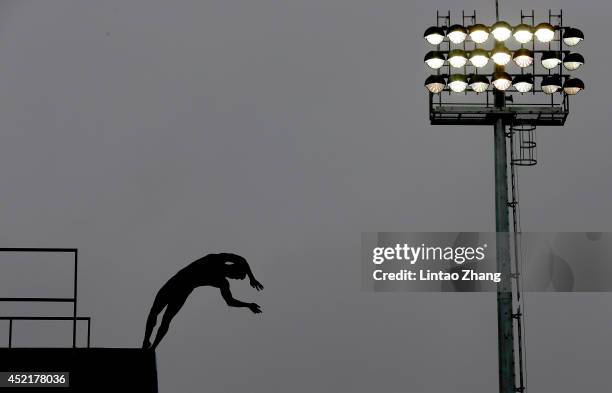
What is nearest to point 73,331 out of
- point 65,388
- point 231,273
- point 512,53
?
point 65,388

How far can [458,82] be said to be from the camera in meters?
14.2

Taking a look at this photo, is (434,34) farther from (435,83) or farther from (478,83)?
(478,83)

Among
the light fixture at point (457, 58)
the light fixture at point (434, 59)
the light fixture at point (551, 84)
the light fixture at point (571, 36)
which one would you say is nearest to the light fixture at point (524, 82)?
the light fixture at point (551, 84)

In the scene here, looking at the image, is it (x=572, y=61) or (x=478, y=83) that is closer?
(x=478, y=83)

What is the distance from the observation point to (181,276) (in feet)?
71.6

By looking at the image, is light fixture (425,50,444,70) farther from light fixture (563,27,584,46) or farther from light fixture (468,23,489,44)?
light fixture (563,27,584,46)

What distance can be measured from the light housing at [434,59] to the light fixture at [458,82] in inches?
12.8

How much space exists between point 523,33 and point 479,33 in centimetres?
71

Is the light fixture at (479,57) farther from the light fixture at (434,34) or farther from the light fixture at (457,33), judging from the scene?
the light fixture at (434,34)

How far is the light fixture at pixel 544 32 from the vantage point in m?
14.0

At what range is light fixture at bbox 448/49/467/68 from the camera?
46.0ft

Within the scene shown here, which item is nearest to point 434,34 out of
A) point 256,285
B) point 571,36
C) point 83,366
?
point 571,36

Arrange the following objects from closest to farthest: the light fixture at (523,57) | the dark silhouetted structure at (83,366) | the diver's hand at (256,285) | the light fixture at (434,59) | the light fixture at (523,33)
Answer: the light fixture at (523,33) → the light fixture at (523,57) → the light fixture at (434,59) → the dark silhouetted structure at (83,366) → the diver's hand at (256,285)

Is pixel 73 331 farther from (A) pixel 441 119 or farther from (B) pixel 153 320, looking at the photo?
(A) pixel 441 119
